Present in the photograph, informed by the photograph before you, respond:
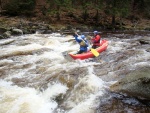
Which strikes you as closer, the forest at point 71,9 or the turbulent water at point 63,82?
the turbulent water at point 63,82

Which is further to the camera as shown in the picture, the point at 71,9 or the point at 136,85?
the point at 71,9

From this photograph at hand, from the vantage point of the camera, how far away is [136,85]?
689 centimetres

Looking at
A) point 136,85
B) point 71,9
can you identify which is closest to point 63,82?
point 136,85

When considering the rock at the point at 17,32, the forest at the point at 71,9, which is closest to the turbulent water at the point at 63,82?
the rock at the point at 17,32

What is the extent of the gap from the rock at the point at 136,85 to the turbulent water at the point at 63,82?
0.80ft

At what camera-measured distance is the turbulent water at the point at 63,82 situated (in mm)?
6371

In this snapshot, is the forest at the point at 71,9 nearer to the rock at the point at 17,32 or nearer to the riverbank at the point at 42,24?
the riverbank at the point at 42,24

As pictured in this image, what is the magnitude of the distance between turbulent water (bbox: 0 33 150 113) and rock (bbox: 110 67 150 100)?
0.24 m

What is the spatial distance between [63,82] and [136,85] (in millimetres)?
2585

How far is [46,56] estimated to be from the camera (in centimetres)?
1177

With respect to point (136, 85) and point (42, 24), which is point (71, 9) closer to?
point (42, 24)

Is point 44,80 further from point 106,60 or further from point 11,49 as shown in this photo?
point 11,49

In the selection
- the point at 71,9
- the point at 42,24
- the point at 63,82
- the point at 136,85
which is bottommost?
the point at 42,24

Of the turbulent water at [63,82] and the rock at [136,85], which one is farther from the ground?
the rock at [136,85]
